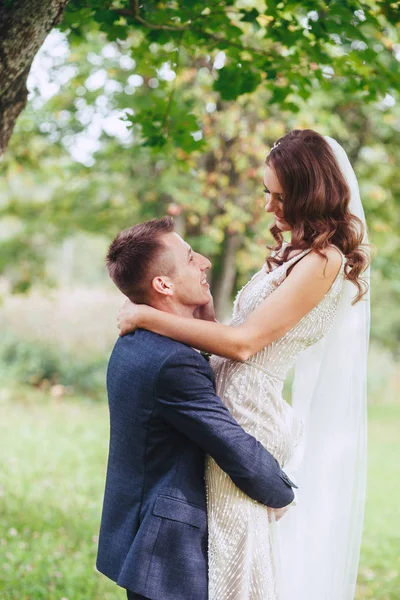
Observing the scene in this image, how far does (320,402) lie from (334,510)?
17.6 inches

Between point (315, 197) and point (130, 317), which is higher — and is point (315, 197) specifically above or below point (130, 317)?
above

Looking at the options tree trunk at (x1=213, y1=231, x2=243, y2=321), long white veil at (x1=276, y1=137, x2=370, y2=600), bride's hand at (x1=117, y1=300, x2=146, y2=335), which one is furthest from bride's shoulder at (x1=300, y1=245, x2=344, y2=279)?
tree trunk at (x1=213, y1=231, x2=243, y2=321)

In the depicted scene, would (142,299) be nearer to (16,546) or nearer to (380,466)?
(16,546)

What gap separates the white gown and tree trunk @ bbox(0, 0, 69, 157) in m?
1.25

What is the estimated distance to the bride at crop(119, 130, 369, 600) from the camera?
2361mm

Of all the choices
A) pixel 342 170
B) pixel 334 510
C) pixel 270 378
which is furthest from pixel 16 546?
pixel 342 170

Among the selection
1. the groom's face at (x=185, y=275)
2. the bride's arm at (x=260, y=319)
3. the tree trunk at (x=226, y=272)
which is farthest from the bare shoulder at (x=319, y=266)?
the tree trunk at (x=226, y=272)

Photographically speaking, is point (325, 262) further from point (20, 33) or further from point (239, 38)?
point (239, 38)

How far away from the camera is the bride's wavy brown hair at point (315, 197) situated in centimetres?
249

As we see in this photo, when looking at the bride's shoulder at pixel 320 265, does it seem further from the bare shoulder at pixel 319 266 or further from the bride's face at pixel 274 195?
the bride's face at pixel 274 195

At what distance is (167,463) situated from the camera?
2303 mm

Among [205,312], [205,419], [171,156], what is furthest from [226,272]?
[205,419]

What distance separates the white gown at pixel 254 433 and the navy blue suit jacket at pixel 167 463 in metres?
0.06

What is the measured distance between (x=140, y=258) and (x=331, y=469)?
4.14ft
